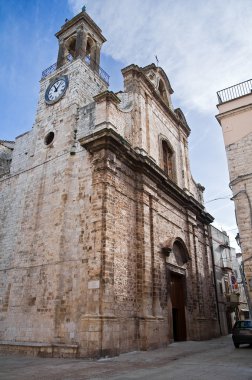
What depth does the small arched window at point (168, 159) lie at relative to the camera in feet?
52.5

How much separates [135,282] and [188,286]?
189 inches

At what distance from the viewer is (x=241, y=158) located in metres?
10.4

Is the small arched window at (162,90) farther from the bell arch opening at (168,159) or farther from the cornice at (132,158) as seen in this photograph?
the cornice at (132,158)

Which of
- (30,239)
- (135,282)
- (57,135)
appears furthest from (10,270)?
(57,135)

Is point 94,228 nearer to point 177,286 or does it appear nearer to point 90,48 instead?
point 177,286

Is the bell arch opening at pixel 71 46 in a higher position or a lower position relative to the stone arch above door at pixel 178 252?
higher

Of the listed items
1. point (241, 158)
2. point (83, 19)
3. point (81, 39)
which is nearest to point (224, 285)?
point (241, 158)

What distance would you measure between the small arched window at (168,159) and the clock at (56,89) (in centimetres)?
573

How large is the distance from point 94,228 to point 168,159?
810 cm

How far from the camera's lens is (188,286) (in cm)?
1436

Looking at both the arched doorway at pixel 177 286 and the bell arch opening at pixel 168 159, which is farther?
the bell arch opening at pixel 168 159

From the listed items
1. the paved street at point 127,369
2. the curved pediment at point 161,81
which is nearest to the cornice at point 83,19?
the curved pediment at point 161,81

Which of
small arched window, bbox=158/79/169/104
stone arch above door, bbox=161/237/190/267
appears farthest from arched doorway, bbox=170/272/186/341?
small arched window, bbox=158/79/169/104

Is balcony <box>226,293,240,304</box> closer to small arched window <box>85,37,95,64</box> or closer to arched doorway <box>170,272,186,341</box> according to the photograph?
arched doorway <box>170,272,186,341</box>
